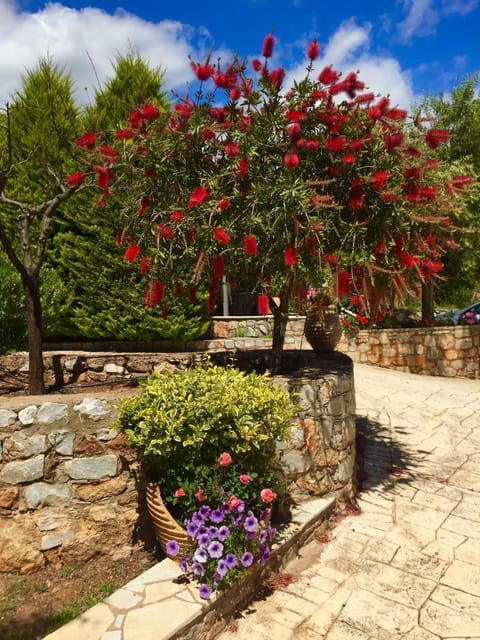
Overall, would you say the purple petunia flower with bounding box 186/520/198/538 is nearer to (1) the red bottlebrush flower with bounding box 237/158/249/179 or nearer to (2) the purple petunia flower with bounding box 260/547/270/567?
(2) the purple petunia flower with bounding box 260/547/270/567

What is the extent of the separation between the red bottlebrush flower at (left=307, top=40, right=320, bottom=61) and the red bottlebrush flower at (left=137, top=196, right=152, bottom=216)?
161 cm

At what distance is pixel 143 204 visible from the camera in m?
4.01

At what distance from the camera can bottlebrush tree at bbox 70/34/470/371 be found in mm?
3670

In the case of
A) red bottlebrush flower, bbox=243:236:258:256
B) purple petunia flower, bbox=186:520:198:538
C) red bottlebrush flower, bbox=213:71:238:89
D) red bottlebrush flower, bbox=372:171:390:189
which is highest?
red bottlebrush flower, bbox=213:71:238:89

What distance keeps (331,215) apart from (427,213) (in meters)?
0.87

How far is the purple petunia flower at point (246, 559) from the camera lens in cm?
302

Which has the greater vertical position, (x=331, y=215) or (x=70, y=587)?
(x=331, y=215)

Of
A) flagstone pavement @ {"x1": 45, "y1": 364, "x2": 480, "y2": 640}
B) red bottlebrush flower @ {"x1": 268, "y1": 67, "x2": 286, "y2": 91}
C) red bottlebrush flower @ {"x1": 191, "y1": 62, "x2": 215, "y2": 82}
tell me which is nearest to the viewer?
flagstone pavement @ {"x1": 45, "y1": 364, "x2": 480, "y2": 640}

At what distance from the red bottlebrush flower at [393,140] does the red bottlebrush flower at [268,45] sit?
1045 millimetres

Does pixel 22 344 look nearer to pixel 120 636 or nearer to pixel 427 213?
pixel 120 636

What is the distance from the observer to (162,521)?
129 inches

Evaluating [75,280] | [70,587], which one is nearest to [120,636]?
[70,587]

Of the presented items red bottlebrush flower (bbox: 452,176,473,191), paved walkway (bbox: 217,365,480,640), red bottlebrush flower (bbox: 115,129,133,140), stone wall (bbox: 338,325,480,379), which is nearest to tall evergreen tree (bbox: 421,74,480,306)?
stone wall (bbox: 338,325,480,379)

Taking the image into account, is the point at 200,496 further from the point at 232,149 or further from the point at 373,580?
the point at 232,149
